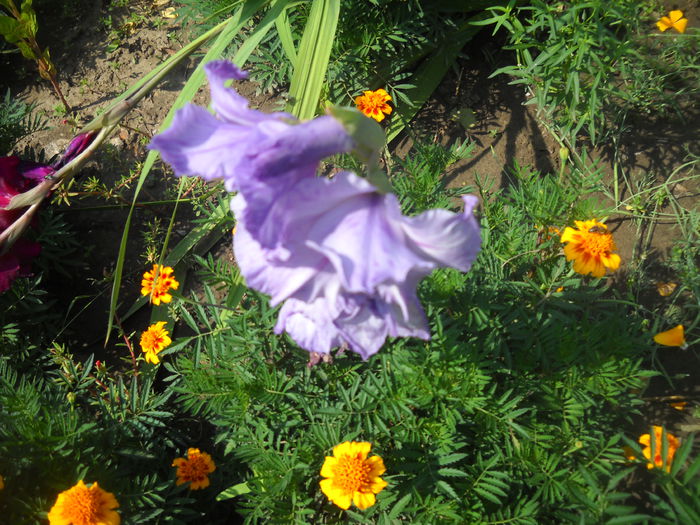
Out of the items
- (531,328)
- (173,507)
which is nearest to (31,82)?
(173,507)

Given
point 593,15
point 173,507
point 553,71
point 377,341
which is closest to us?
point 377,341

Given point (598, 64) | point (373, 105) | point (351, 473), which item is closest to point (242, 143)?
point (351, 473)

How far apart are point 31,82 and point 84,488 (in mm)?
2474

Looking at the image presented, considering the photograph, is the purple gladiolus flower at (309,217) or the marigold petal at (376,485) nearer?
the purple gladiolus flower at (309,217)

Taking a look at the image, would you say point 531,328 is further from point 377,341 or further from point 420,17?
point 420,17

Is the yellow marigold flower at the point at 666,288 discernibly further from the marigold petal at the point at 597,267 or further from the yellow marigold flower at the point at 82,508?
the yellow marigold flower at the point at 82,508

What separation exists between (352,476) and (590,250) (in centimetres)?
81

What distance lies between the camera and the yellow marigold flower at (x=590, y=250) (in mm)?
1306

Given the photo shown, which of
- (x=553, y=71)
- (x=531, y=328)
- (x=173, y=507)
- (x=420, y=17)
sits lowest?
(x=173, y=507)

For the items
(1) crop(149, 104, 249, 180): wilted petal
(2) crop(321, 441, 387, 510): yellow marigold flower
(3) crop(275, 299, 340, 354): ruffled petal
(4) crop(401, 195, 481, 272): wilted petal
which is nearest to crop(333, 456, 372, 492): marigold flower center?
(2) crop(321, 441, 387, 510): yellow marigold flower

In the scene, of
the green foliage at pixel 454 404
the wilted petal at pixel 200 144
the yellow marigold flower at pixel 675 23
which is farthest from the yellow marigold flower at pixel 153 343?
the yellow marigold flower at pixel 675 23

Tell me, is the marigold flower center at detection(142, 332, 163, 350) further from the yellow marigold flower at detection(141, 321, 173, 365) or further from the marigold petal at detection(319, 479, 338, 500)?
the marigold petal at detection(319, 479, 338, 500)

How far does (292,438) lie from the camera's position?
136 cm

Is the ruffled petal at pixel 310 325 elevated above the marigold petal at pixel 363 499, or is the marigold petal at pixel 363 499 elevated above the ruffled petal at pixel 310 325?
the ruffled petal at pixel 310 325
